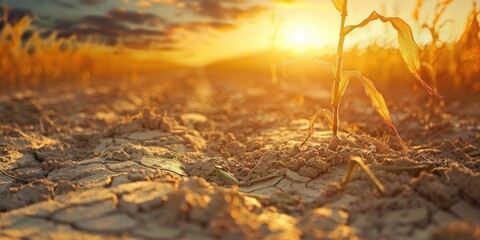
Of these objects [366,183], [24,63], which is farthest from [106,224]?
[24,63]

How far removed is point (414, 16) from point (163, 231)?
366 centimetres

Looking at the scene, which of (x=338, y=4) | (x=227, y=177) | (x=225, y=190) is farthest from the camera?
(x=338, y=4)

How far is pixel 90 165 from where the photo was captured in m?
2.52

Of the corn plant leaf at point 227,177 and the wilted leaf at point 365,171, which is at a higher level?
the wilted leaf at point 365,171

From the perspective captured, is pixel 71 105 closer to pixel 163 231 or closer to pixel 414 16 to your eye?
pixel 414 16

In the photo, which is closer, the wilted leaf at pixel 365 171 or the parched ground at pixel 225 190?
the parched ground at pixel 225 190

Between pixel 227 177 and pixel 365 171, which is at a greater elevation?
pixel 365 171

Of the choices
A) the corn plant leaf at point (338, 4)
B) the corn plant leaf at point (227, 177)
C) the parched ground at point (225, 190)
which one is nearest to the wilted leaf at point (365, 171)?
the parched ground at point (225, 190)

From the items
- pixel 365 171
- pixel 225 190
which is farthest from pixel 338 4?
pixel 225 190

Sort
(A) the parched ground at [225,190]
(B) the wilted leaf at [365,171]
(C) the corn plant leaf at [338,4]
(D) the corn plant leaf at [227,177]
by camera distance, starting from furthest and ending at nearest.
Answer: (C) the corn plant leaf at [338,4]
(D) the corn plant leaf at [227,177]
(B) the wilted leaf at [365,171]
(A) the parched ground at [225,190]

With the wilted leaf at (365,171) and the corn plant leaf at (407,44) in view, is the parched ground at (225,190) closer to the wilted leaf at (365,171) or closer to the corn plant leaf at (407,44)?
the wilted leaf at (365,171)

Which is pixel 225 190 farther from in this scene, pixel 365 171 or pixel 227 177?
pixel 365 171

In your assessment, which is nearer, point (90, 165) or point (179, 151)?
point (90, 165)

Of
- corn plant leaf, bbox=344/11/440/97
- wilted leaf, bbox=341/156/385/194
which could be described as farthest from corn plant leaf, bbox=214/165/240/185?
corn plant leaf, bbox=344/11/440/97
